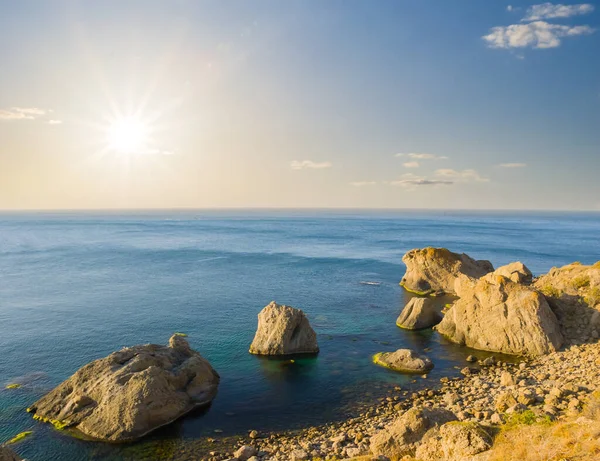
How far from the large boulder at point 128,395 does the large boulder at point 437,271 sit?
45.5 m

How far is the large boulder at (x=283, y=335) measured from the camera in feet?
128

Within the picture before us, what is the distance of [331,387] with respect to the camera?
32375 mm

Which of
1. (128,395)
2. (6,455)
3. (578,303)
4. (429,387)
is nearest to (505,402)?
(429,387)

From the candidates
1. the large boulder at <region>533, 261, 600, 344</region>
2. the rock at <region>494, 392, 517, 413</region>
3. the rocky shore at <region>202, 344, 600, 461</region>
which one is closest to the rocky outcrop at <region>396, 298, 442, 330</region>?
the rocky shore at <region>202, 344, 600, 461</region>

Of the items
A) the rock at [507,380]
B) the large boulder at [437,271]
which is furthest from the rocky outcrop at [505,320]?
the large boulder at [437,271]

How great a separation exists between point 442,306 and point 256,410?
3803cm

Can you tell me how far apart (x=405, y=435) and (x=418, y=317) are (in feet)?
91.2

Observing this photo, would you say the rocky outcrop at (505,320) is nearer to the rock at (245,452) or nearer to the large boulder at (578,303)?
the large boulder at (578,303)

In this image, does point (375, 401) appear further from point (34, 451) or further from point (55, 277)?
point (55, 277)

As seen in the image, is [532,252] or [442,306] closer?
[442,306]

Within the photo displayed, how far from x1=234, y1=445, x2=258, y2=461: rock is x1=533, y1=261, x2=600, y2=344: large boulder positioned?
31377 mm

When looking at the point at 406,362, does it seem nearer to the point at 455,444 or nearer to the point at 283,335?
the point at 283,335

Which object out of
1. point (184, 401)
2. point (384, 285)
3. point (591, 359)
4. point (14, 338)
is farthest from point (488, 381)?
point (14, 338)

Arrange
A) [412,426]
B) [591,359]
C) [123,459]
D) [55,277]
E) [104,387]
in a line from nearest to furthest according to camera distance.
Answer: [412,426]
[123,459]
[104,387]
[591,359]
[55,277]
